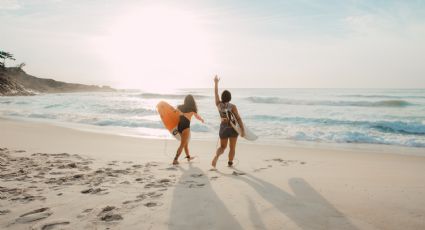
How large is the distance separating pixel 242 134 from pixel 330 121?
13259 mm

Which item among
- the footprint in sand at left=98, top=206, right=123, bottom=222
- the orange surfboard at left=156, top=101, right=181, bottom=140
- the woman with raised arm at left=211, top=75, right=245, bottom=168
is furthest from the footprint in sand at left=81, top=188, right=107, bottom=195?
the orange surfboard at left=156, top=101, right=181, bottom=140

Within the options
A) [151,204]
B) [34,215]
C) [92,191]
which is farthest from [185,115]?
[34,215]

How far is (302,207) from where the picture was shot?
4.11m

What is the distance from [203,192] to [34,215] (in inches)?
87.9

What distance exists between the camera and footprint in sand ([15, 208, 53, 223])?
3.52 m

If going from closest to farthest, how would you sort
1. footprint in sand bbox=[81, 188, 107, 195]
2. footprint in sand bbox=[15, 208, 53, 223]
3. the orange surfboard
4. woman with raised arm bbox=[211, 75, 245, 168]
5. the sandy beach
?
footprint in sand bbox=[15, 208, 53, 223] → the sandy beach → footprint in sand bbox=[81, 188, 107, 195] → woman with raised arm bbox=[211, 75, 245, 168] → the orange surfboard

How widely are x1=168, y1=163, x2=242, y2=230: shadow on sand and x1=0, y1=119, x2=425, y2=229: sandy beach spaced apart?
0.04 feet

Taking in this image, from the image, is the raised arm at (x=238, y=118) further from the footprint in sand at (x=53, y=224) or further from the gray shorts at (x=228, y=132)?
the footprint in sand at (x=53, y=224)

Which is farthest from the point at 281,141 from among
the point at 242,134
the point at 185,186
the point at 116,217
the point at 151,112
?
the point at 151,112

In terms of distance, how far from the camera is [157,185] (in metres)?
5.08

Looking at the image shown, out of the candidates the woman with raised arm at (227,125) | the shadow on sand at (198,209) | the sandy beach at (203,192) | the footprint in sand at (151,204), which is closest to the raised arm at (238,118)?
the woman with raised arm at (227,125)

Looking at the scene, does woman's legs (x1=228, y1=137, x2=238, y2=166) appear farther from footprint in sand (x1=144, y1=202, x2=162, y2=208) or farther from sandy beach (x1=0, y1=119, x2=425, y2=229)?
footprint in sand (x1=144, y1=202, x2=162, y2=208)

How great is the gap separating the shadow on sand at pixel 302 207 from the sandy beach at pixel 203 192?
0.01 metres

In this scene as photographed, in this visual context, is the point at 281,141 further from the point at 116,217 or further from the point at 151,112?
the point at 151,112
